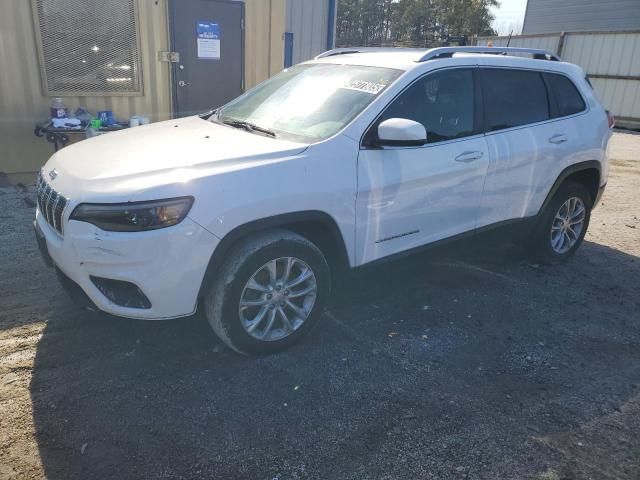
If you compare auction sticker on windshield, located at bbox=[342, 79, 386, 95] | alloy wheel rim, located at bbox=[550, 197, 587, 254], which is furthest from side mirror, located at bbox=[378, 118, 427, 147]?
alloy wheel rim, located at bbox=[550, 197, 587, 254]

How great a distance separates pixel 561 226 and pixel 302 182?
3035mm

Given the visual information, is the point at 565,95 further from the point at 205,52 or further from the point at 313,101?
the point at 205,52

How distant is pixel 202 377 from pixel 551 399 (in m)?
2.01

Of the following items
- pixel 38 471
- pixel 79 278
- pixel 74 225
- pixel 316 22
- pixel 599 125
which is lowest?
pixel 38 471

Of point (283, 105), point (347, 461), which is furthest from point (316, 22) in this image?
point (347, 461)

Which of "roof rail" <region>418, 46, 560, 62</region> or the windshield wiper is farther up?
"roof rail" <region>418, 46, 560, 62</region>

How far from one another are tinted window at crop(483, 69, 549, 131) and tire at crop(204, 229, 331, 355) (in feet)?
6.17

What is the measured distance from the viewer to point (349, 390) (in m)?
3.03

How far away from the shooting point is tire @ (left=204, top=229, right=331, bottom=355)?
2982mm

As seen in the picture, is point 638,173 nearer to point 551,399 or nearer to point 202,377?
point 551,399

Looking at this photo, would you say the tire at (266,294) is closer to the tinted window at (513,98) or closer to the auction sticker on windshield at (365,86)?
the auction sticker on windshield at (365,86)

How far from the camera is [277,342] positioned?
3.29m

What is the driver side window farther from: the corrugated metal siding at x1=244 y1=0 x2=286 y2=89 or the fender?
the corrugated metal siding at x1=244 y1=0 x2=286 y2=89

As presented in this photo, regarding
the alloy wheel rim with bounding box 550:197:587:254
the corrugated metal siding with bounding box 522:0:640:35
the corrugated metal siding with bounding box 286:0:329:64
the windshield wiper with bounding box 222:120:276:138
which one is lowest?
the alloy wheel rim with bounding box 550:197:587:254
